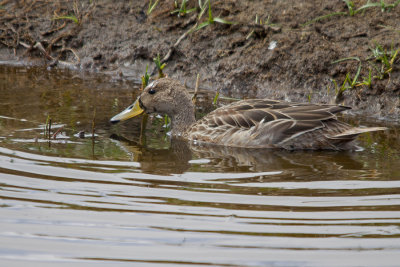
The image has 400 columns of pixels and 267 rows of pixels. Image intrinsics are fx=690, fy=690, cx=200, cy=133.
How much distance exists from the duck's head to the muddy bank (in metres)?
1.76

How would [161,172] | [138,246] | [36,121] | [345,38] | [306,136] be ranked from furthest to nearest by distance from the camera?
[345,38], [36,121], [306,136], [161,172], [138,246]

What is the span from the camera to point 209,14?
10891 mm

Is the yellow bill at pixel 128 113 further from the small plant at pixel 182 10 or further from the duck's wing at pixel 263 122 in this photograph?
the small plant at pixel 182 10

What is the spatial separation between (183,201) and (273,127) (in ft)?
8.32

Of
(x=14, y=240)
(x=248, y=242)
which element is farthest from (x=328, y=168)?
(x=14, y=240)

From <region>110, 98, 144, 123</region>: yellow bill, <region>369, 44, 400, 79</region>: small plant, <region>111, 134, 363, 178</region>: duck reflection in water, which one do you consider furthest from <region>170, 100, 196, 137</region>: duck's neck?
<region>369, 44, 400, 79</region>: small plant

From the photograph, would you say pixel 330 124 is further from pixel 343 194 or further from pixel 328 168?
pixel 343 194

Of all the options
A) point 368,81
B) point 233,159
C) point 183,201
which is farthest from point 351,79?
point 183,201

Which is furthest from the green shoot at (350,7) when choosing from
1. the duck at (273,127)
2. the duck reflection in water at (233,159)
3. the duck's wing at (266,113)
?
the duck reflection in water at (233,159)

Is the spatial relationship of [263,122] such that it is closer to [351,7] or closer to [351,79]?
[351,79]

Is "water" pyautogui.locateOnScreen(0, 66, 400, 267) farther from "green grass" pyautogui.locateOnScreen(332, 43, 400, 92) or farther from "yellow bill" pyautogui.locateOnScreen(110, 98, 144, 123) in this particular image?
"green grass" pyautogui.locateOnScreen(332, 43, 400, 92)

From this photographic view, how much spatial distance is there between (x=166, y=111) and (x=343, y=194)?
143 inches

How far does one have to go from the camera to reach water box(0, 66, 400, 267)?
4.71 meters

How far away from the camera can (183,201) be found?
5707 mm
